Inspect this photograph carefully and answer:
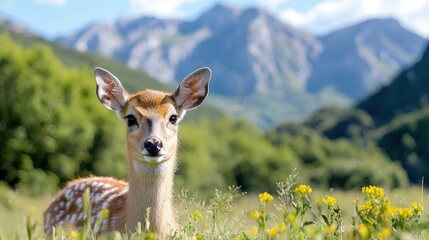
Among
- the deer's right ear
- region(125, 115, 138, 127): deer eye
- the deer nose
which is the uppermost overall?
the deer's right ear

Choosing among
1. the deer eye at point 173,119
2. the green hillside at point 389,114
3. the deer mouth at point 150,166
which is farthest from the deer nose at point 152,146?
the green hillside at point 389,114

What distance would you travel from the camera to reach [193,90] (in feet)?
23.0

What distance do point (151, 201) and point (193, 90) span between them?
1590mm

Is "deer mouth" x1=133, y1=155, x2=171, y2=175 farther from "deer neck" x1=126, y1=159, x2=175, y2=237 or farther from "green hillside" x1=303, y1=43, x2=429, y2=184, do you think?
"green hillside" x1=303, y1=43, x2=429, y2=184

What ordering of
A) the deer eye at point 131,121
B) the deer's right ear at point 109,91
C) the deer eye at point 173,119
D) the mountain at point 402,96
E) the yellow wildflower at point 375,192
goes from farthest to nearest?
the mountain at point 402,96, the deer's right ear at point 109,91, the deer eye at point 173,119, the deer eye at point 131,121, the yellow wildflower at point 375,192

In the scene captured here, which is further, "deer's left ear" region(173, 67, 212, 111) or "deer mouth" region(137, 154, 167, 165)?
"deer's left ear" region(173, 67, 212, 111)

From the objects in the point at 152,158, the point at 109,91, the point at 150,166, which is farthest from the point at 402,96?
the point at 152,158

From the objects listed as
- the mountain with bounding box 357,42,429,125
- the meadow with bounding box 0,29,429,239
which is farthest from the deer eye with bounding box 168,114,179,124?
the mountain with bounding box 357,42,429,125

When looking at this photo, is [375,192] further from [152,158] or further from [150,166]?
[150,166]

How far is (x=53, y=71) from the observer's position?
4281cm

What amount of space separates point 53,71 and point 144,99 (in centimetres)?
3794

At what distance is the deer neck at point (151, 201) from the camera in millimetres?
5832

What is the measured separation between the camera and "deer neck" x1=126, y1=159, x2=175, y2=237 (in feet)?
19.1

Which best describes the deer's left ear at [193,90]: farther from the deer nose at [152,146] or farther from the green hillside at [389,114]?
the green hillside at [389,114]
